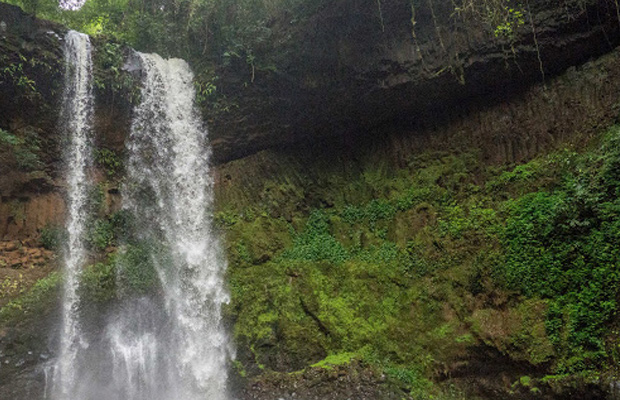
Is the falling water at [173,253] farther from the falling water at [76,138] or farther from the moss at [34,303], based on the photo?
the moss at [34,303]

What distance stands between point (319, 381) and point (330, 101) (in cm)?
776

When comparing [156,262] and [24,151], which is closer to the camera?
[24,151]

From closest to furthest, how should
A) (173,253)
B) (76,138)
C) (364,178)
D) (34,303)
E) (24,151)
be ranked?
(34,303) < (24,151) < (173,253) < (76,138) < (364,178)

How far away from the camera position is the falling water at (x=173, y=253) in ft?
28.7

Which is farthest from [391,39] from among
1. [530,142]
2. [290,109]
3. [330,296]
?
[330,296]

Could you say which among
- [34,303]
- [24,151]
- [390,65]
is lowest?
[34,303]

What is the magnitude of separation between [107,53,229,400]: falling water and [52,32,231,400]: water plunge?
2 centimetres

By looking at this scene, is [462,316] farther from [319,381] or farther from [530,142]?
[530,142]

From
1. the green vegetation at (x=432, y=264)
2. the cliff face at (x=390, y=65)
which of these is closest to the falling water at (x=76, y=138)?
the cliff face at (x=390, y=65)

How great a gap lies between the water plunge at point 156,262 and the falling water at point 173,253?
0.08ft

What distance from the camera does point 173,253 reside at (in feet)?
35.4

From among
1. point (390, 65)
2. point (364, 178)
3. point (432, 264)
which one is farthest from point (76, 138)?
point (432, 264)

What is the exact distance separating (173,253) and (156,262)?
50cm

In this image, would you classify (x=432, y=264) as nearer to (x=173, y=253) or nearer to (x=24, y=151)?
(x=173, y=253)
